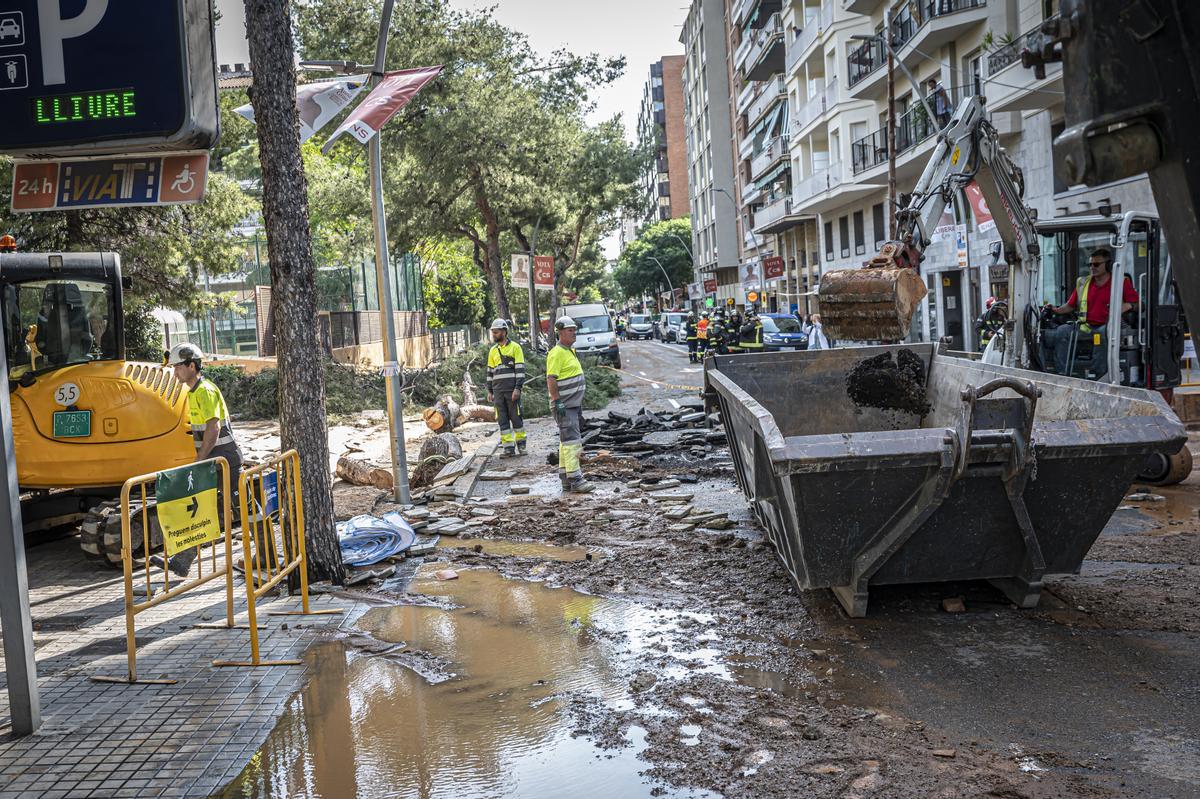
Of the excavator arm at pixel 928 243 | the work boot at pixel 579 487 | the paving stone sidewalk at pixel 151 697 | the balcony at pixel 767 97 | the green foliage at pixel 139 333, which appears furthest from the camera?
the balcony at pixel 767 97

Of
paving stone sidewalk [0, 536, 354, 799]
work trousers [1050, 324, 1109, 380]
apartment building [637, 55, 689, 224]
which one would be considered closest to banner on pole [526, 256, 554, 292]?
work trousers [1050, 324, 1109, 380]

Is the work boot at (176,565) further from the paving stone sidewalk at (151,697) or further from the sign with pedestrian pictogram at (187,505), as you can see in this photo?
the sign with pedestrian pictogram at (187,505)

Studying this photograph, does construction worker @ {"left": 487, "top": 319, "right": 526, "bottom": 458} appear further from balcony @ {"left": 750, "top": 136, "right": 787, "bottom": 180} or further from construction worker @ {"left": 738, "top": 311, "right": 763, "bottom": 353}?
balcony @ {"left": 750, "top": 136, "right": 787, "bottom": 180}

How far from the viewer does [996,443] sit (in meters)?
5.57

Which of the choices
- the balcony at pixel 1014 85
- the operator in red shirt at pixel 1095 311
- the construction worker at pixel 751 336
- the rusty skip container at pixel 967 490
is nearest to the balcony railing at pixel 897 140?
the balcony at pixel 1014 85

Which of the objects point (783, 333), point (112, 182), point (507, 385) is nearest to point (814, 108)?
point (783, 333)

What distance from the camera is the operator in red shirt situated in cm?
1182

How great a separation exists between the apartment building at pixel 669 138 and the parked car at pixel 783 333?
214 feet

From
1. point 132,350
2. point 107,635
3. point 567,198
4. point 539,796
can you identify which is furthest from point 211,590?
point 567,198

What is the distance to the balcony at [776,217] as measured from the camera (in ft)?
172

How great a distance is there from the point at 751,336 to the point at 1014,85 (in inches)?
340

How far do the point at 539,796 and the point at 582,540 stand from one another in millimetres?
5235

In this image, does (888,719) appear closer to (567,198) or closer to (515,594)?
(515,594)

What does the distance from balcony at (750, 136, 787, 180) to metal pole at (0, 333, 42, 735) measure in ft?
166
